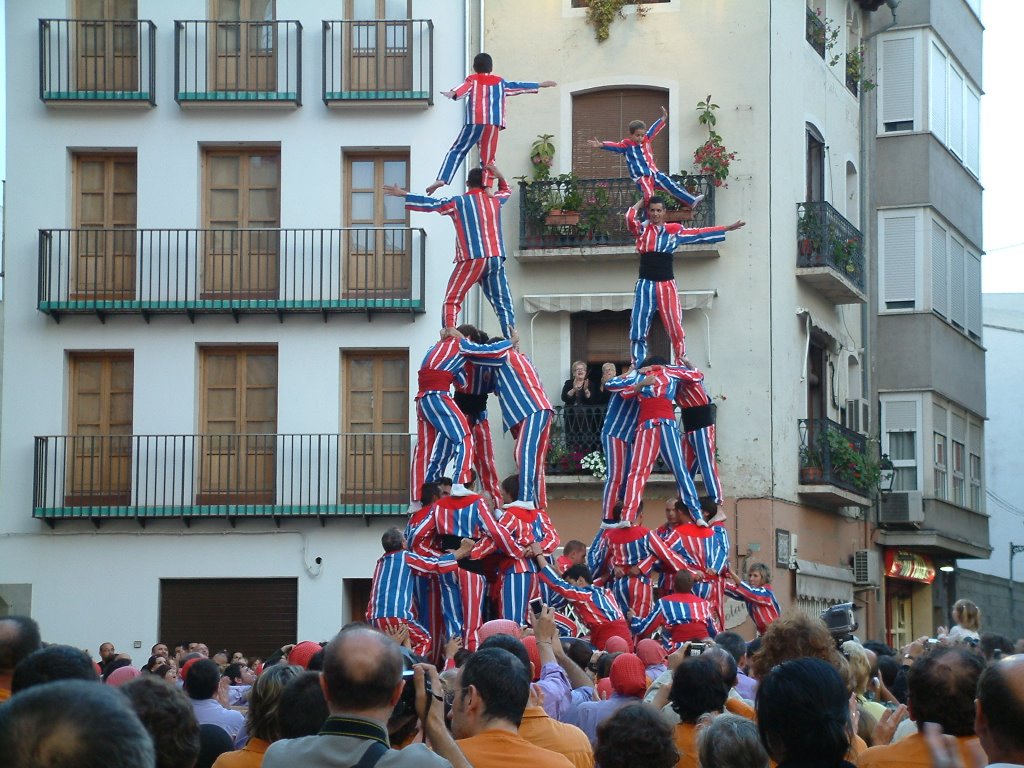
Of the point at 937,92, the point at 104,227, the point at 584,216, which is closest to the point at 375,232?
the point at 584,216

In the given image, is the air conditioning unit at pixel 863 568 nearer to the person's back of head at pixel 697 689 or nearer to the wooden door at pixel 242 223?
the wooden door at pixel 242 223

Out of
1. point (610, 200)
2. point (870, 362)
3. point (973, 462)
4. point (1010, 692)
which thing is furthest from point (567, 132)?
point (1010, 692)

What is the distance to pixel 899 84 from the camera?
1278 inches

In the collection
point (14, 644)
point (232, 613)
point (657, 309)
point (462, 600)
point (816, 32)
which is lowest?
point (232, 613)

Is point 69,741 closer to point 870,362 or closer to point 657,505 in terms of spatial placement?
point 657,505

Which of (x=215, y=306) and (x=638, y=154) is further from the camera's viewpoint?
(x=215, y=306)

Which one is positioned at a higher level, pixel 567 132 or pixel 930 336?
pixel 567 132

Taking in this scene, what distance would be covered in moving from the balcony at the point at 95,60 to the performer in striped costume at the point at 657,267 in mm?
12846

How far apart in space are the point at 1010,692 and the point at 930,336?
28168 mm

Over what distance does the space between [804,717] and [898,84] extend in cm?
2876

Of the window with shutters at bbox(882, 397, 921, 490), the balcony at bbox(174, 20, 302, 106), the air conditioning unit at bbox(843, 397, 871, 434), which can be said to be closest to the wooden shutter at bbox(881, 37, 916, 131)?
the window with shutters at bbox(882, 397, 921, 490)

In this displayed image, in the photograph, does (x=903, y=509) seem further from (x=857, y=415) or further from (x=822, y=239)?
(x=822, y=239)

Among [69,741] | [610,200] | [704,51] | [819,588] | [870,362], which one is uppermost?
[704,51]

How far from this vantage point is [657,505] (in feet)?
87.2
